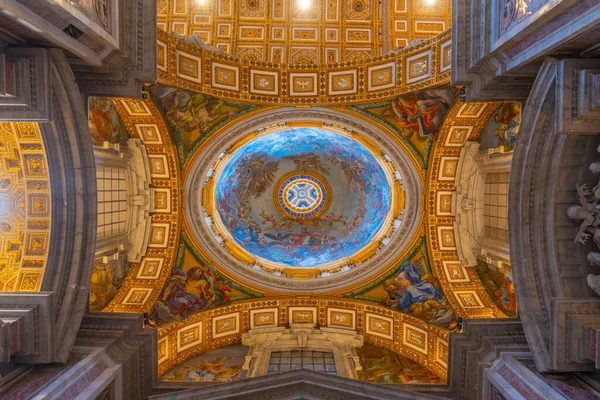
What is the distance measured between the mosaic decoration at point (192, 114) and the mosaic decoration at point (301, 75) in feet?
1.18

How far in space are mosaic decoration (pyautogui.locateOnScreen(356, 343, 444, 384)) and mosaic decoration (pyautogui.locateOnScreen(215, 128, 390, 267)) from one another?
391 cm

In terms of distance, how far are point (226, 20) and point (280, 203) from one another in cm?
825

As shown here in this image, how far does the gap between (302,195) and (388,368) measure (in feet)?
29.9

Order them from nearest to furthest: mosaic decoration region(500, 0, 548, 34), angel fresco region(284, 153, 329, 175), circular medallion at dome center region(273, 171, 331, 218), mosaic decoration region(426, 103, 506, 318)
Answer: mosaic decoration region(500, 0, 548, 34), mosaic decoration region(426, 103, 506, 318), angel fresco region(284, 153, 329, 175), circular medallion at dome center region(273, 171, 331, 218)

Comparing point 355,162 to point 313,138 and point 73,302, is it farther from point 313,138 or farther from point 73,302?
point 73,302

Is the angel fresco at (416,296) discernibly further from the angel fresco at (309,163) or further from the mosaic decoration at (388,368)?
the angel fresco at (309,163)

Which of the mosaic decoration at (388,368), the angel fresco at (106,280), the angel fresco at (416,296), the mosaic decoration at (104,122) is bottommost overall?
the mosaic decoration at (388,368)

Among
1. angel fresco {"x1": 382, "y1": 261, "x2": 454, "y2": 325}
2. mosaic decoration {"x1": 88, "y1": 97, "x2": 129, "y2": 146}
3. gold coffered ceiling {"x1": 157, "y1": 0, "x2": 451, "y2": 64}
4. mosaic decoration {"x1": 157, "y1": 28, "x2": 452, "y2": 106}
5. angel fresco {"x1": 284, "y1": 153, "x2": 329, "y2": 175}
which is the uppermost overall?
gold coffered ceiling {"x1": 157, "y1": 0, "x2": 451, "y2": 64}

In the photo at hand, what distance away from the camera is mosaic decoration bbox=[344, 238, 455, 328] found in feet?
45.2

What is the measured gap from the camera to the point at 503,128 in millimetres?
12281

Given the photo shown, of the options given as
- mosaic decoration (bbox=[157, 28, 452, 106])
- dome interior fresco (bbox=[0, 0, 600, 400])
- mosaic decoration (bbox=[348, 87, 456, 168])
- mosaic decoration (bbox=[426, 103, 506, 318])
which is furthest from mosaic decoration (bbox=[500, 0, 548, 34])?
mosaic decoration (bbox=[426, 103, 506, 318])

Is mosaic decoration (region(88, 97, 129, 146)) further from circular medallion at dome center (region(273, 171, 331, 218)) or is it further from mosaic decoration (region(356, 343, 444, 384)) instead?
mosaic decoration (region(356, 343, 444, 384))

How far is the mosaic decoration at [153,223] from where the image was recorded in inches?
495

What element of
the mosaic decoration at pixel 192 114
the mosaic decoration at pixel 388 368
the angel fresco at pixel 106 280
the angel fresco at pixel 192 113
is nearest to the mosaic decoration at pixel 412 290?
the mosaic decoration at pixel 388 368
